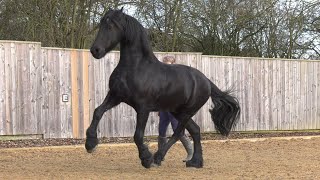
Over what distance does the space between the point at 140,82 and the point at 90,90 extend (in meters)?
5.60

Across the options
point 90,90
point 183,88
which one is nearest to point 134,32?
point 183,88

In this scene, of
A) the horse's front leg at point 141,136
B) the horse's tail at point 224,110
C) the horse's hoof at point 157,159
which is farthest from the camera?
the horse's tail at point 224,110

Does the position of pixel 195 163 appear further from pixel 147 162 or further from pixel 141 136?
pixel 141 136

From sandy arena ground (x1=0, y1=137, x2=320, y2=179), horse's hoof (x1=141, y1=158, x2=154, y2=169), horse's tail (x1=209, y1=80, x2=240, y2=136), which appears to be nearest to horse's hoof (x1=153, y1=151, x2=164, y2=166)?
sandy arena ground (x1=0, y1=137, x2=320, y2=179)

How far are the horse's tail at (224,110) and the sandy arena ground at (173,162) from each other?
0.62 metres

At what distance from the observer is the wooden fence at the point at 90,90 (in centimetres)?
1111

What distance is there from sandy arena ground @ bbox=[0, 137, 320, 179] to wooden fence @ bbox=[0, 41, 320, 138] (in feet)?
5.09

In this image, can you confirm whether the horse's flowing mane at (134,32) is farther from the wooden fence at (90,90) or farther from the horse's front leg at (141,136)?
the wooden fence at (90,90)

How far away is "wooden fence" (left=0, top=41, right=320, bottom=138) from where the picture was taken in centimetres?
1111

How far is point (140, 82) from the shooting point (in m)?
6.69

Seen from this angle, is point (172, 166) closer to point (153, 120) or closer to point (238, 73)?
point (153, 120)

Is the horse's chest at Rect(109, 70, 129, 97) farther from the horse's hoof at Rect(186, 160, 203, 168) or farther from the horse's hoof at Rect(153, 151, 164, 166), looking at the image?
the horse's hoof at Rect(186, 160, 203, 168)

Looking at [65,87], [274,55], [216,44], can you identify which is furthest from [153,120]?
[274,55]

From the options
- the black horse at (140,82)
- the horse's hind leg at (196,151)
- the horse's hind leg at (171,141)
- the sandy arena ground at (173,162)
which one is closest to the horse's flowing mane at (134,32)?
the black horse at (140,82)
